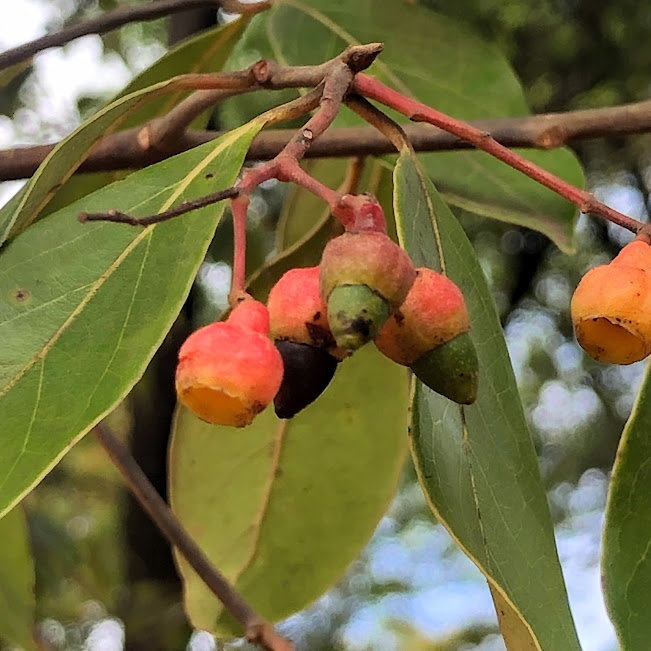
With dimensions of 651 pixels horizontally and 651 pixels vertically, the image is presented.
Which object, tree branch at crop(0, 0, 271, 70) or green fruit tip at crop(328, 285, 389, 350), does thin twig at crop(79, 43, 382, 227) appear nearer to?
green fruit tip at crop(328, 285, 389, 350)

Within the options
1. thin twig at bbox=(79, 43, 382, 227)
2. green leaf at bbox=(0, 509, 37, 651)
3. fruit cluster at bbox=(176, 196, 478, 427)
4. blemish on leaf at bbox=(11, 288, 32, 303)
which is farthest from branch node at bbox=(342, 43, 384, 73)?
green leaf at bbox=(0, 509, 37, 651)

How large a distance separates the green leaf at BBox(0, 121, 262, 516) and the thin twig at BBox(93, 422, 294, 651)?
0.32m

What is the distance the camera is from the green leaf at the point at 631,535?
513 millimetres

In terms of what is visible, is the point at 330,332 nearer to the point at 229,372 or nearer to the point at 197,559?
the point at 229,372

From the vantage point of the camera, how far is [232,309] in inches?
16.4

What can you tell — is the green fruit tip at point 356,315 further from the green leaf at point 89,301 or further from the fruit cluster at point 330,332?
the green leaf at point 89,301

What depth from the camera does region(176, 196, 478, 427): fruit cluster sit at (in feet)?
1.17

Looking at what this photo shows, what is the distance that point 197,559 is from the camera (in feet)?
2.79

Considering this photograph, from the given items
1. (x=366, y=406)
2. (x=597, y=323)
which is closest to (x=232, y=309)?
(x=597, y=323)

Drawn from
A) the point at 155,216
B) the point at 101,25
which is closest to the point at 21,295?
the point at 155,216

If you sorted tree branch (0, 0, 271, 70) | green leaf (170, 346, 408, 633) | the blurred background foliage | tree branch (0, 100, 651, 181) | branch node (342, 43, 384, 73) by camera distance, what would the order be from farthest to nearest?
the blurred background foliage, green leaf (170, 346, 408, 633), tree branch (0, 0, 271, 70), tree branch (0, 100, 651, 181), branch node (342, 43, 384, 73)

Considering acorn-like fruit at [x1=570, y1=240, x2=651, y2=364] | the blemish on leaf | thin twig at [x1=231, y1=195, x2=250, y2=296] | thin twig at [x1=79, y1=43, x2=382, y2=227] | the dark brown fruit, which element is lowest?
acorn-like fruit at [x1=570, y1=240, x2=651, y2=364]

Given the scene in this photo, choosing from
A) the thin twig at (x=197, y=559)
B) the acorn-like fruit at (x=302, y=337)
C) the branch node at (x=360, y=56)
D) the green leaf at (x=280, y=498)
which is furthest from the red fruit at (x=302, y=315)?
the green leaf at (x=280, y=498)

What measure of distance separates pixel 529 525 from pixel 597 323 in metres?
0.13
